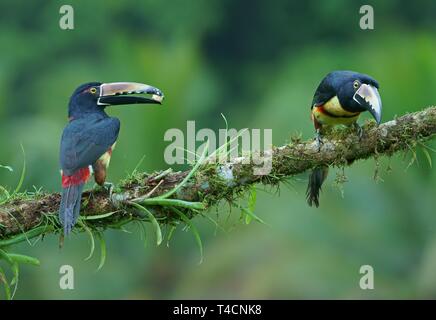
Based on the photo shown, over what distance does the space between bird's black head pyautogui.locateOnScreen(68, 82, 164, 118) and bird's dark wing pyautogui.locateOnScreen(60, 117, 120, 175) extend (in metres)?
0.12

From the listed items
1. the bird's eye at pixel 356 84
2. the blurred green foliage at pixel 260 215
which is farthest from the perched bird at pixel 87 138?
the blurred green foliage at pixel 260 215

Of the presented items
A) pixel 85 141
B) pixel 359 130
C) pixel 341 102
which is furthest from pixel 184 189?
pixel 341 102

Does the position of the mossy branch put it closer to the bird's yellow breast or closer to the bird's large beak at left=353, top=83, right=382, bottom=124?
the bird's large beak at left=353, top=83, right=382, bottom=124

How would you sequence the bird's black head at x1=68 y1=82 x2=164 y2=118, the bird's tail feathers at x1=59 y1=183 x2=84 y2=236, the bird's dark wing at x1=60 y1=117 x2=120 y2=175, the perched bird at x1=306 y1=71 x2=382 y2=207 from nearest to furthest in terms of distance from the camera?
the bird's tail feathers at x1=59 y1=183 x2=84 y2=236, the bird's dark wing at x1=60 y1=117 x2=120 y2=175, the perched bird at x1=306 y1=71 x2=382 y2=207, the bird's black head at x1=68 y1=82 x2=164 y2=118

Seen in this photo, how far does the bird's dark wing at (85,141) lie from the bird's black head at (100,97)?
0.12 metres

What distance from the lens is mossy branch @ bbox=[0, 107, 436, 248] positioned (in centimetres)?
523

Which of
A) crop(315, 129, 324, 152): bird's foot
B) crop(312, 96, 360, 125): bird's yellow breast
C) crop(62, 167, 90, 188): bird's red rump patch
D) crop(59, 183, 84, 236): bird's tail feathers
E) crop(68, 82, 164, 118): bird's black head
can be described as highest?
crop(68, 82, 164, 118): bird's black head

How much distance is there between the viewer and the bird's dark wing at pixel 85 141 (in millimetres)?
5602

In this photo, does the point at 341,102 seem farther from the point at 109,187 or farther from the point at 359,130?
the point at 109,187

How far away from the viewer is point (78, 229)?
210 inches

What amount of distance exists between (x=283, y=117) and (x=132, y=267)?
115 inches

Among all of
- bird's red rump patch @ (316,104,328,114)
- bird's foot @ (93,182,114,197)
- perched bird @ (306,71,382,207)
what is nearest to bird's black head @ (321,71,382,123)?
perched bird @ (306,71,382,207)

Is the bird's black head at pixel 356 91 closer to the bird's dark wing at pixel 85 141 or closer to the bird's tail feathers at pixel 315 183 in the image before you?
the bird's tail feathers at pixel 315 183

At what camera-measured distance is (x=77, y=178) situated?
5.49 m
